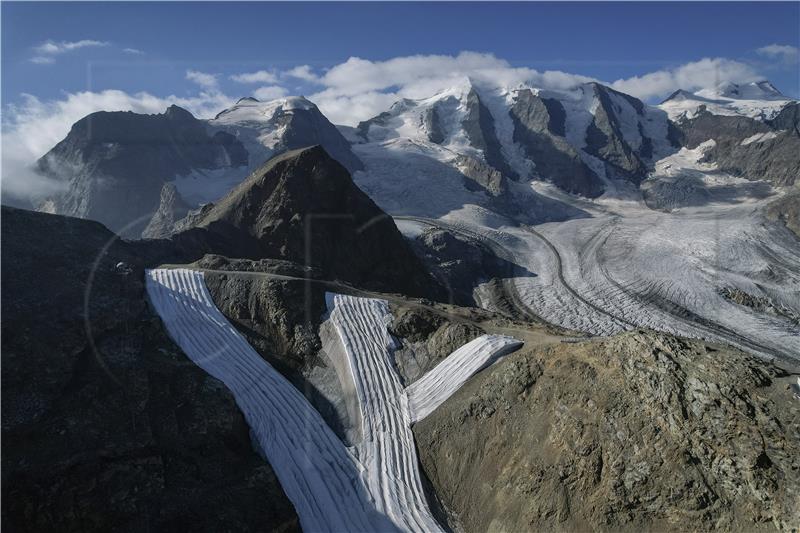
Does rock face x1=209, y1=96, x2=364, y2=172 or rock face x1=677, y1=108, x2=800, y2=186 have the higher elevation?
rock face x1=209, y1=96, x2=364, y2=172

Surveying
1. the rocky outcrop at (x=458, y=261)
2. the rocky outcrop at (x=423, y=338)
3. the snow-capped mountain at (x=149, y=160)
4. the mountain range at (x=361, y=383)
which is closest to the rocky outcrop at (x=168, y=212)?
the snow-capped mountain at (x=149, y=160)

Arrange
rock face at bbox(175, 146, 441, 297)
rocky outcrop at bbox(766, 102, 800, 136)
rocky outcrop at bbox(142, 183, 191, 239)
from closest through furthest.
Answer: rock face at bbox(175, 146, 441, 297) < rocky outcrop at bbox(142, 183, 191, 239) < rocky outcrop at bbox(766, 102, 800, 136)

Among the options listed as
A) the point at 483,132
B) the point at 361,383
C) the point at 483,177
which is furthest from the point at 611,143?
the point at 361,383

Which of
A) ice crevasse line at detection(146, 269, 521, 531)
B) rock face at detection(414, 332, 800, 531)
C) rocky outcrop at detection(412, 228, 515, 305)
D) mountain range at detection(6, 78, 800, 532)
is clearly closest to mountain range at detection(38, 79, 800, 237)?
rocky outcrop at detection(412, 228, 515, 305)

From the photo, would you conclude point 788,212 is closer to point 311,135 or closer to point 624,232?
point 624,232

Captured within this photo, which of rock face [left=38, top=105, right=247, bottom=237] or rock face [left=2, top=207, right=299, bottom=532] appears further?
rock face [left=38, top=105, right=247, bottom=237]

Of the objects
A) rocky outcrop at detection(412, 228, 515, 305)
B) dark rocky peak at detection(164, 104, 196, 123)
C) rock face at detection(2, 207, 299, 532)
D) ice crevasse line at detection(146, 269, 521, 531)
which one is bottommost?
rocky outcrop at detection(412, 228, 515, 305)

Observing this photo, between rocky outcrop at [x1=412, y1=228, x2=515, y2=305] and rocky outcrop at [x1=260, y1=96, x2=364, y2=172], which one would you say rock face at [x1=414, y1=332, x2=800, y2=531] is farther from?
rocky outcrop at [x1=260, y1=96, x2=364, y2=172]
